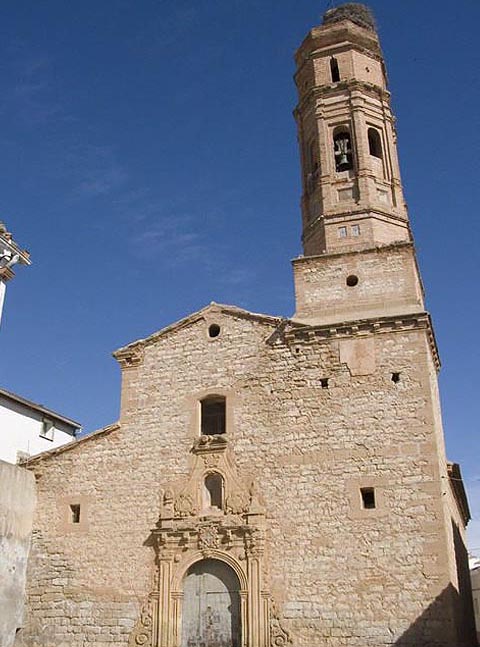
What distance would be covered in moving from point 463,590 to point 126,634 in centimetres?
838

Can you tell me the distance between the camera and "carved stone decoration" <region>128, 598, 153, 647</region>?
16.5 meters

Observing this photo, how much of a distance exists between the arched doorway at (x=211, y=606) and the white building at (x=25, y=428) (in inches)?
307

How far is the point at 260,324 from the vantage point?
18.8 m

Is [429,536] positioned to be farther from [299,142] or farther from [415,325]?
[299,142]

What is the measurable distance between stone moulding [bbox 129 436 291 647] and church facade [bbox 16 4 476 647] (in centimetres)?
4

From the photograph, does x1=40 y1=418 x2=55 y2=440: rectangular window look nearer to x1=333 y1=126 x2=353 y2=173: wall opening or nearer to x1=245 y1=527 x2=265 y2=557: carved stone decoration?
x1=245 y1=527 x2=265 y2=557: carved stone decoration

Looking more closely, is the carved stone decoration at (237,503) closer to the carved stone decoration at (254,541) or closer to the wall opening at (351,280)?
the carved stone decoration at (254,541)

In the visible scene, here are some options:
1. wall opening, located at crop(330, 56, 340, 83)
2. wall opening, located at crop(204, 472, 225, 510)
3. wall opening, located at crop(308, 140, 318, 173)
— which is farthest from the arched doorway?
wall opening, located at crop(330, 56, 340, 83)

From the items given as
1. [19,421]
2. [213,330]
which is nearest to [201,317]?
[213,330]

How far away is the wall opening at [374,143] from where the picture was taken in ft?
68.8

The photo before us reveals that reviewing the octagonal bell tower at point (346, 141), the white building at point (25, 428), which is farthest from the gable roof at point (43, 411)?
the octagonal bell tower at point (346, 141)

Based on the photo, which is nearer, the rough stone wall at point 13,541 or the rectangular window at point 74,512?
the rough stone wall at point 13,541

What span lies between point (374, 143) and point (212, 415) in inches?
378

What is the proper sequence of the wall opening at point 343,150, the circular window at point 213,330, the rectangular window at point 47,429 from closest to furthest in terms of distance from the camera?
the circular window at point 213,330 → the wall opening at point 343,150 → the rectangular window at point 47,429
